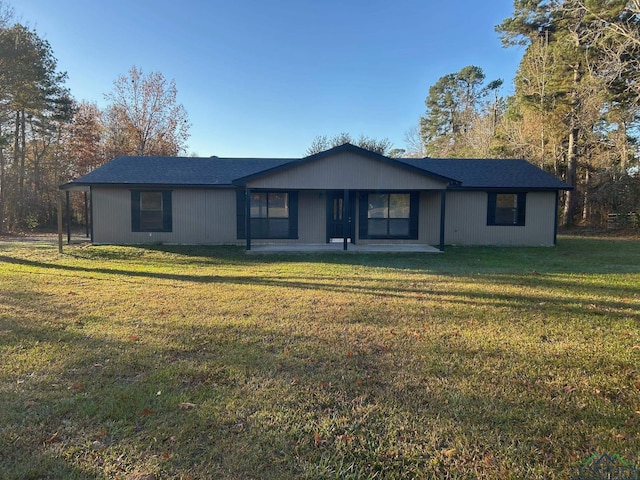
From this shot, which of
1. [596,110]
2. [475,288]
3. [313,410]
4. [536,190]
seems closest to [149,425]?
[313,410]

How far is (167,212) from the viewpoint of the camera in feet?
44.1

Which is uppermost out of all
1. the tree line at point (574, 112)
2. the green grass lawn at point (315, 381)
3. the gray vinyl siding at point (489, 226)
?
the tree line at point (574, 112)

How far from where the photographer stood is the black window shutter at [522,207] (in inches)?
539

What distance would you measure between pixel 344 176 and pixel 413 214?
351 cm

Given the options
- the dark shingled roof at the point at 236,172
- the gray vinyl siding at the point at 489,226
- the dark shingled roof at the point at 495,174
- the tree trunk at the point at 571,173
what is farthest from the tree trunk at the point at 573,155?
the gray vinyl siding at the point at 489,226

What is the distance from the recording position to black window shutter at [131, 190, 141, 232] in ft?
43.8

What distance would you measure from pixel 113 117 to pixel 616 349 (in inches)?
1265

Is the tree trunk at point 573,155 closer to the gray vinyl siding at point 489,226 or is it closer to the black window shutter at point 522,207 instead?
the gray vinyl siding at point 489,226

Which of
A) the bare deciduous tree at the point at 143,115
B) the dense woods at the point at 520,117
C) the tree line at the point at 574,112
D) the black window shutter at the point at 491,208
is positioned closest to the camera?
the black window shutter at the point at 491,208

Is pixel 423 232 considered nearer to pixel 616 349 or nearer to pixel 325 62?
pixel 616 349

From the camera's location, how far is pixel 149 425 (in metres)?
2.45

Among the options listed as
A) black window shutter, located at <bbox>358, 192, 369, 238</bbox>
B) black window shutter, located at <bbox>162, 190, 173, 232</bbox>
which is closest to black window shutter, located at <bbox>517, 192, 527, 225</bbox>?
black window shutter, located at <bbox>358, 192, 369, 238</bbox>

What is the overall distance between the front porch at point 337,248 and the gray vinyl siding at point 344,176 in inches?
81.1

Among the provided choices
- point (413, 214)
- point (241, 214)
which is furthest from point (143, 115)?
point (413, 214)
